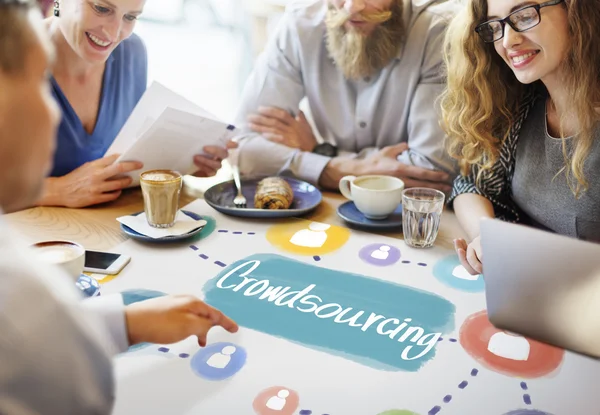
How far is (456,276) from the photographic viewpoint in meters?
1.08

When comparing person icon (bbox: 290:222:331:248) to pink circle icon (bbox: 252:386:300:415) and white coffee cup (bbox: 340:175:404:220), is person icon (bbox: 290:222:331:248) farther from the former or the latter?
pink circle icon (bbox: 252:386:300:415)

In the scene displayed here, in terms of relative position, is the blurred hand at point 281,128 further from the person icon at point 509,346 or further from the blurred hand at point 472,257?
the person icon at point 509,346

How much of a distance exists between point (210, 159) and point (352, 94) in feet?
1.61

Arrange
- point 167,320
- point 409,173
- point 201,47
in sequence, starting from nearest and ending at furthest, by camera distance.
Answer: point 167,320 → point 409,173 → point 201,47

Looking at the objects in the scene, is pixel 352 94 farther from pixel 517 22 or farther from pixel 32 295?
pixel 32 295

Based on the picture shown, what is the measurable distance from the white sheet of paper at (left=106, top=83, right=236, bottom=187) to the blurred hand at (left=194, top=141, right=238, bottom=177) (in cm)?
3

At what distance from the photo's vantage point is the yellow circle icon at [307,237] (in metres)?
1.17

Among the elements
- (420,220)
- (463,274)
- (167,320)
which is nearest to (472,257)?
(463,274)

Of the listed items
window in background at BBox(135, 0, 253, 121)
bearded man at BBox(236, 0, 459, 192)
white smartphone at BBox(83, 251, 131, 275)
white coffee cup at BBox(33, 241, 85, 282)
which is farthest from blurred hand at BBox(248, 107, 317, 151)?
window in background at BBox(135, 0, 253, 121)

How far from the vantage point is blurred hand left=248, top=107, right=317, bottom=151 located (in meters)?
1.66

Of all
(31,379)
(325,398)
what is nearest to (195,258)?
(325,398)

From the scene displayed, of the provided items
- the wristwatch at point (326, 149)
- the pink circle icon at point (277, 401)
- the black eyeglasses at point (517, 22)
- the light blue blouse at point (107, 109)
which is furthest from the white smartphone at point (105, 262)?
the black eyeglasses at point (517, 22)

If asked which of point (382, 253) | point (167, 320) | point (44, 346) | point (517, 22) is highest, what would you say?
point (517, 22)

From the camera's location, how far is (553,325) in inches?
30.3
